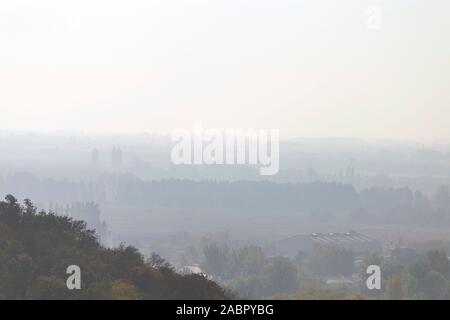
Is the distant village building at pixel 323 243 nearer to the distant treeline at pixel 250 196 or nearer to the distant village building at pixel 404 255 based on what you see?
the distant village building at pixel 404 255

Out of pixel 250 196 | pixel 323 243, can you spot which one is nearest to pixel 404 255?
pixel 323 243

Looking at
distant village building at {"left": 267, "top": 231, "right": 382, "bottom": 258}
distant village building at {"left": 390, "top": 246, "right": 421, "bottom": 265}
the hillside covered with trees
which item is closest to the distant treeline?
distant village building at {"left": 267, "top": 231, "right": 382, "bottom": 258}

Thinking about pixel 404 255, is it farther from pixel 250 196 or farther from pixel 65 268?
pixel 65 268

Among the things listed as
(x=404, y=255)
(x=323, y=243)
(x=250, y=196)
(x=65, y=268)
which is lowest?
(x=404, y=255)

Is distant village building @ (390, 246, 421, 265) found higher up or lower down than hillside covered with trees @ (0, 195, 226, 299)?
lower down

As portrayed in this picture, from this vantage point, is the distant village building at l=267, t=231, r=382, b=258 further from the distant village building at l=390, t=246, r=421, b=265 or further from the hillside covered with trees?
the hillside covered with trees

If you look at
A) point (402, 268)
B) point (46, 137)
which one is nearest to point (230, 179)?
point (46, 137)

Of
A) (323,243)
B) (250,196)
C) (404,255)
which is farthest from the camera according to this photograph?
(250,196)
